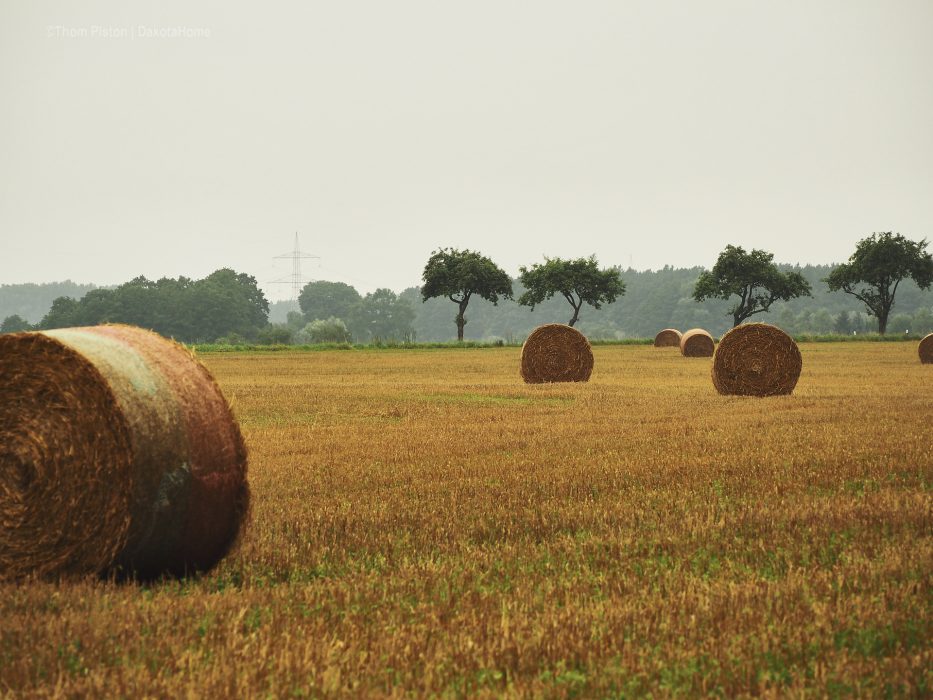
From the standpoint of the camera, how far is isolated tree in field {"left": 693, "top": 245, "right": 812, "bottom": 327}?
314 feet

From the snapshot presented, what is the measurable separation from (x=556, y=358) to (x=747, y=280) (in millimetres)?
69009

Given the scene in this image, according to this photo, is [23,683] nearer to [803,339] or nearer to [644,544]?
[644,544]

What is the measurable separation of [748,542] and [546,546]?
188cm

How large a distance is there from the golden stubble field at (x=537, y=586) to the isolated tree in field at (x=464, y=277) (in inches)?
3270

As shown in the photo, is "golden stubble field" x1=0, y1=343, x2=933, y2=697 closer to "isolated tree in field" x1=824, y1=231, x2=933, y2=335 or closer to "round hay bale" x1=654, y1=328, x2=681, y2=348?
"round hay bale" x1=654, y1=328, x2=681, y2=348

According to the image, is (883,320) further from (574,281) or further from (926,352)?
(926,352)

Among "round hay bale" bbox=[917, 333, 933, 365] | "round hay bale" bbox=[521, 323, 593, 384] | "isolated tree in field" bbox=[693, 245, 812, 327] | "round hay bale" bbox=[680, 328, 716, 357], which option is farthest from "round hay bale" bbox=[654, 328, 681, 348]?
"round hay bale" bbox=[521, 323, 593, 384]

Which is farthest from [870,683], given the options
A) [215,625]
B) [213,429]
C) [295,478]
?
[295,478]

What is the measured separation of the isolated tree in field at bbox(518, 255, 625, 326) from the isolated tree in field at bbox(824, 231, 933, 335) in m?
25.8

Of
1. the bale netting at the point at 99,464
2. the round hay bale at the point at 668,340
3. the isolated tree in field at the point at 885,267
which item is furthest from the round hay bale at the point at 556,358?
the isolated tree in field at the point at 885,267

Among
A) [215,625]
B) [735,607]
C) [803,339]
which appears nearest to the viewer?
[215,625]

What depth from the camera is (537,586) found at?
6879mm

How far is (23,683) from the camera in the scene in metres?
5.04

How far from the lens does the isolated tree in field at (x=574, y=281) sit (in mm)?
96250
